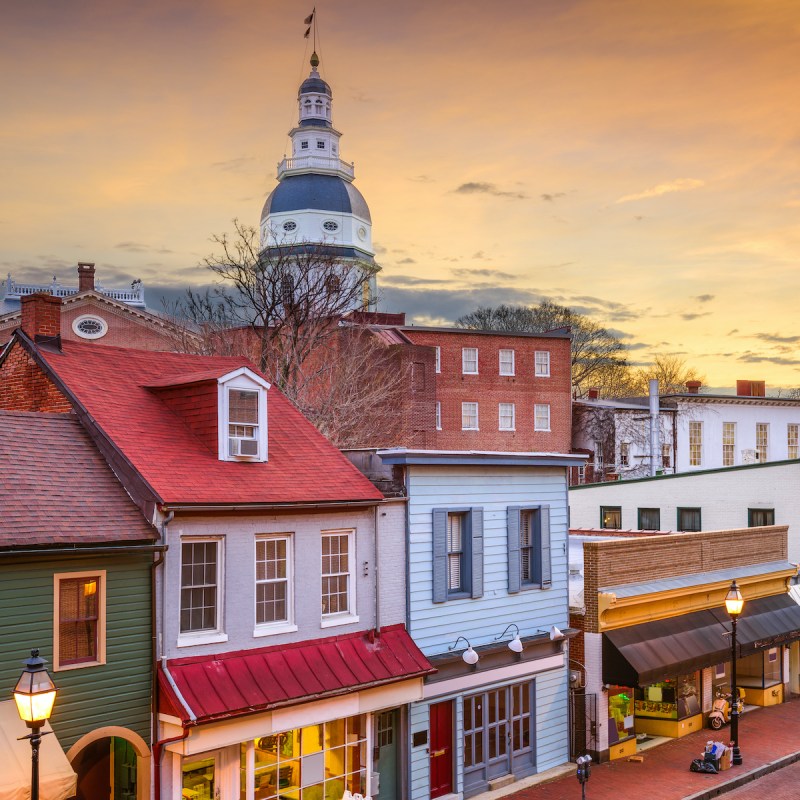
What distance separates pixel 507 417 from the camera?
214 ft

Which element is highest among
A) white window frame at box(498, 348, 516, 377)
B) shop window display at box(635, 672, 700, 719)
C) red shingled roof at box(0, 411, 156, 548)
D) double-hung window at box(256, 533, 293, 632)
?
white window frame at box(498, 348, 516, 377)

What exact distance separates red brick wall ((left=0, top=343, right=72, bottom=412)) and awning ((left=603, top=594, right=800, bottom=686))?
43.7 ft

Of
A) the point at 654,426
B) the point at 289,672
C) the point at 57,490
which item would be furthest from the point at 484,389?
the point at 57,490

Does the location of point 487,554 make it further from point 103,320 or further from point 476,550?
point 103,320

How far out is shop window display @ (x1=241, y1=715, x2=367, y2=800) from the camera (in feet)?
53.0

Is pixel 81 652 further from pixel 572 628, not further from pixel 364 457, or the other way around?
pixel 572 628

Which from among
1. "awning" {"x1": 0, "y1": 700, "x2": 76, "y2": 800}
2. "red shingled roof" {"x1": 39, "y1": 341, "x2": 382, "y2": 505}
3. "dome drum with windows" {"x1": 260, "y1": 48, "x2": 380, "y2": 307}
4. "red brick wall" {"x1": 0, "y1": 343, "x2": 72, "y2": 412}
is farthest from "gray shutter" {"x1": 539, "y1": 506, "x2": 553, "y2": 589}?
"dome drum with windows" {"x1": 260, "y1": 48, "x2": 380, "y2": 307}

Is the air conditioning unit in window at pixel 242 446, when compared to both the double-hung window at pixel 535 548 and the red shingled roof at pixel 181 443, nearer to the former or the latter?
the red shingled roof at pixel 181 443

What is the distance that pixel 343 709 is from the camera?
1684 centimetres

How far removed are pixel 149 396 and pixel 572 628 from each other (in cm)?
1128

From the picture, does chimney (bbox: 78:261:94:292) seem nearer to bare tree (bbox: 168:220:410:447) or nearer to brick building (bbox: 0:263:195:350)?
brick building (bbox: 0:263:195:350)

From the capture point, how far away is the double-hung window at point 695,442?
64.5m

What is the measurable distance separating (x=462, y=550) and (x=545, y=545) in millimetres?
2579

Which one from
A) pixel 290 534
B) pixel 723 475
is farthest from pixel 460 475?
pixel 723 475
